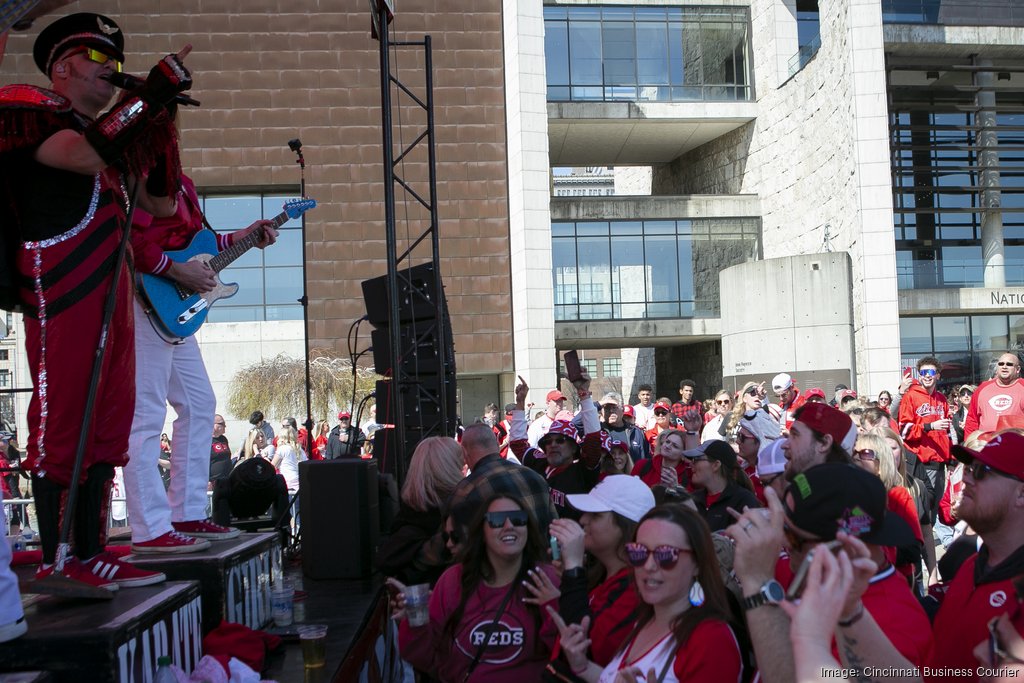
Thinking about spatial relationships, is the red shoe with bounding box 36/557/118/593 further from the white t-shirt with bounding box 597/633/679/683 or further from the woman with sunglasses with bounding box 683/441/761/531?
the woman with sunglasses with bounding box 683/441/761/531

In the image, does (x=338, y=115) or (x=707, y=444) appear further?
(x=338, y=115)

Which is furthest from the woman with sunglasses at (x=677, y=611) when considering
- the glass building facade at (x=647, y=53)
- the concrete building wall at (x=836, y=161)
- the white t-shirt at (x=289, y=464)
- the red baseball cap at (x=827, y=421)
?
the glass building facade at (x=647, y=53)

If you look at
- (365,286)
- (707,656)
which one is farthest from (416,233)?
(707,656)

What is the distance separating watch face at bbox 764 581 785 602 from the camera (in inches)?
74.5

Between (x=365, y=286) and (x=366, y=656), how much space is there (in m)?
6.24

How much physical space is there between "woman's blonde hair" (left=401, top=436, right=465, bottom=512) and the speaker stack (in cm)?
Answer: 487

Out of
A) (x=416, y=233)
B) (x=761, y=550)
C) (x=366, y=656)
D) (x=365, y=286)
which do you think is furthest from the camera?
(x=416, y=233)

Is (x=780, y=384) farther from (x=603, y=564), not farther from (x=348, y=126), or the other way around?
(x=348, y=126)

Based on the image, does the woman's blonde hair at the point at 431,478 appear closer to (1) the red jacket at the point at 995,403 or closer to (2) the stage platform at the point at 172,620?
(2) the stage platform at the point at 172,620

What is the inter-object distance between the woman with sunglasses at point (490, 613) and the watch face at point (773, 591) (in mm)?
1594

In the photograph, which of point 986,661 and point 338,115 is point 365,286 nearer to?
point 986,661

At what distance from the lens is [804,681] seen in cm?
169

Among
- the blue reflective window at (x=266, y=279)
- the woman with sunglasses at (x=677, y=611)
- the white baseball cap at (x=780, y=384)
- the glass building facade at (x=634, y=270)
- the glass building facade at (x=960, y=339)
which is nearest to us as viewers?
the woman with sunglasses at (x=677, y=611)

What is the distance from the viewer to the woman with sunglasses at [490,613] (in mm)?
3451
